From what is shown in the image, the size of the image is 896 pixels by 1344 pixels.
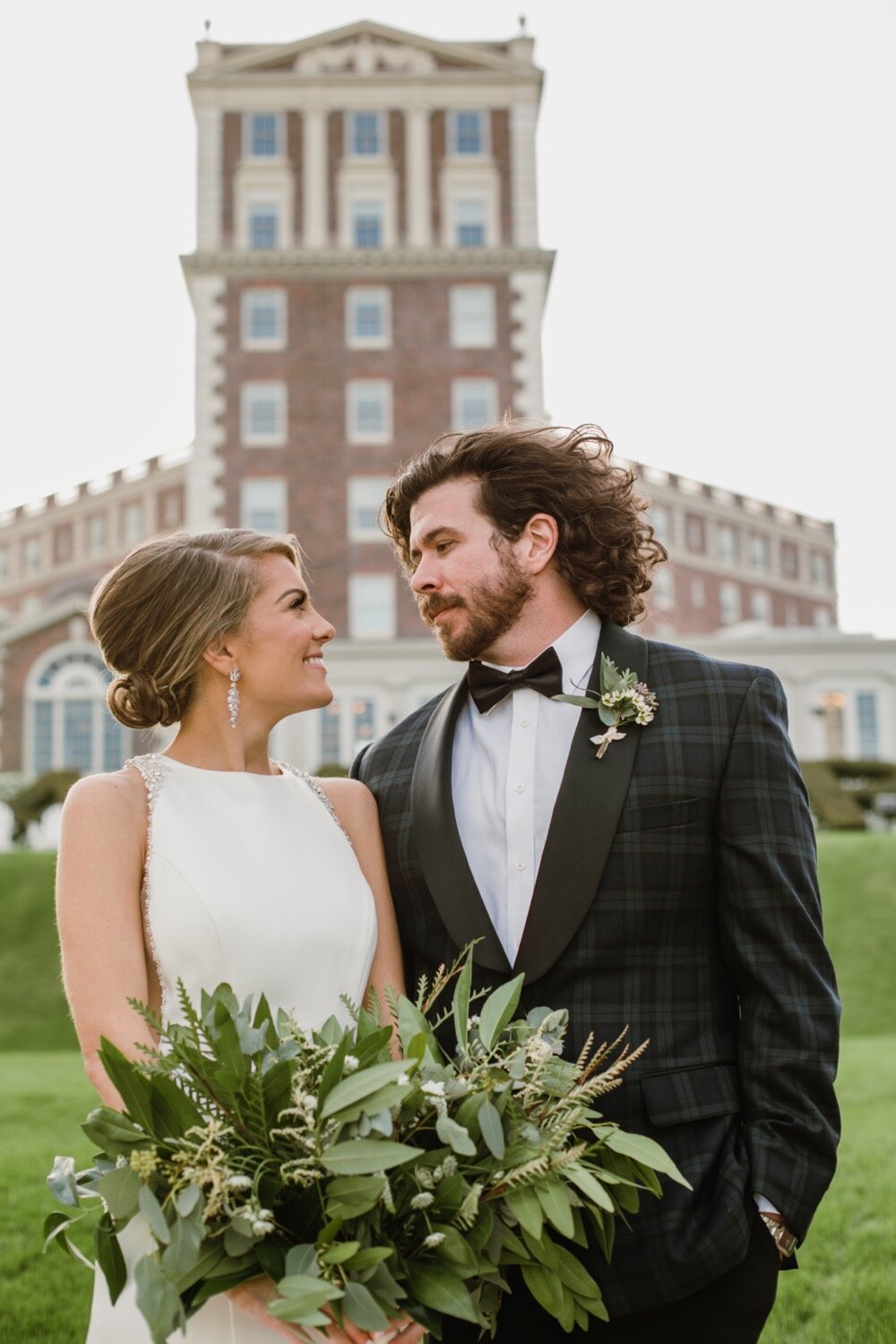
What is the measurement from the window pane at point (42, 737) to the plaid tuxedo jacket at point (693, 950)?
34.8 meters

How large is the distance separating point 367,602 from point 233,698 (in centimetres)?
3379

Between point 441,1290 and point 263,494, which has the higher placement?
point 263,494

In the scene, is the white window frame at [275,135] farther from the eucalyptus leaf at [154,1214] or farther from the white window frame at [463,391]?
the eucalyptus leaf at [154,1214]

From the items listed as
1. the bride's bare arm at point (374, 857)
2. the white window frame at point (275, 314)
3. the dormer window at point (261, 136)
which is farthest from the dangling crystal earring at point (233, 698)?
the dormer window at point (261, 136)

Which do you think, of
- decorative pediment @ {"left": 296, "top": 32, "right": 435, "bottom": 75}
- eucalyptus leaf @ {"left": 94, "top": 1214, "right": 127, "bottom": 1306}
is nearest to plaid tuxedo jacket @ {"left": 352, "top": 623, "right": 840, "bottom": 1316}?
eucalyptus leaf @ {"left": 94, "top": 1214, "right": 127, "bottom": 1306}

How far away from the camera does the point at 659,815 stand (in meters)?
3.57

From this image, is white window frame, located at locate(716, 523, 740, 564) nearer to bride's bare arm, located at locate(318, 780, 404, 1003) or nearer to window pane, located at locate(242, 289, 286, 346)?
window pane, located at locate(242, 289, 286, 346)

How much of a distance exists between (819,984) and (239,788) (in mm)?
1735

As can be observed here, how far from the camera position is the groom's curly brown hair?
409cm

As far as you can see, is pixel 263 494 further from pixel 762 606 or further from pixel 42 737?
pixel 762 606

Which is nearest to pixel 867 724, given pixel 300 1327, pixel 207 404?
pixel 207 404

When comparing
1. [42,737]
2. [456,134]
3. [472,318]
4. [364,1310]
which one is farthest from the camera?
[456,134]

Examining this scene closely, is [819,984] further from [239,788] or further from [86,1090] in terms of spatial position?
[86,1090]

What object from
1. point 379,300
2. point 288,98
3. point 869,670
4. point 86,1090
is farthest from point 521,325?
point 86,1090
